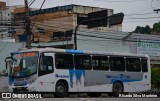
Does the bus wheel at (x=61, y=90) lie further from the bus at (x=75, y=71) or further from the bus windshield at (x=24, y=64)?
the bus windshield at (x=24, y=64)

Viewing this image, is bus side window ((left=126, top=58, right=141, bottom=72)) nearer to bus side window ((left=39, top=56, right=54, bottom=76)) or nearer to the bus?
the bus

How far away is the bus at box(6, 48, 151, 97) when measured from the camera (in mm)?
25453

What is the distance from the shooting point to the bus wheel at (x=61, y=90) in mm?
26094

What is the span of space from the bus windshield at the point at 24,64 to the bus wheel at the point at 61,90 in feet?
6.60

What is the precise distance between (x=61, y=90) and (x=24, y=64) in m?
2.83

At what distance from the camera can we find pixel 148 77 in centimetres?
3259

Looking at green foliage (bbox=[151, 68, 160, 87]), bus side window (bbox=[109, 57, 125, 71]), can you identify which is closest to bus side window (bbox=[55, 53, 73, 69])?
bus side window (bbox=[109, 57, 125, 71])

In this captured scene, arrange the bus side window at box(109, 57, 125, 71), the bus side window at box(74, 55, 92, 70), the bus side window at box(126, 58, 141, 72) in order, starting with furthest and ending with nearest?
the bus side window at box(126, 58, 141, 72)
the bus side window at box(109, 57, 125, 71)
the bus side window at box(74, 55, 92, 70)

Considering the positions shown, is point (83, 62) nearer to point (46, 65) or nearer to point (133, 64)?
point (46, 65)

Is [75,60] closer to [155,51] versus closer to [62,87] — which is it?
[62,87]

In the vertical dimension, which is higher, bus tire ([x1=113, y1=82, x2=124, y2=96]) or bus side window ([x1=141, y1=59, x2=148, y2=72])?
bus side window ([x1=141, y1=59, x2=148, y2=72])

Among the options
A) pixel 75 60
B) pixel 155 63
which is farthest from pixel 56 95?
pixel 155 63

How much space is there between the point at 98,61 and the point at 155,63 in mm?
25567

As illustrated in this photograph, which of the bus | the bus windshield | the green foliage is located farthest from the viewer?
the green foliage
